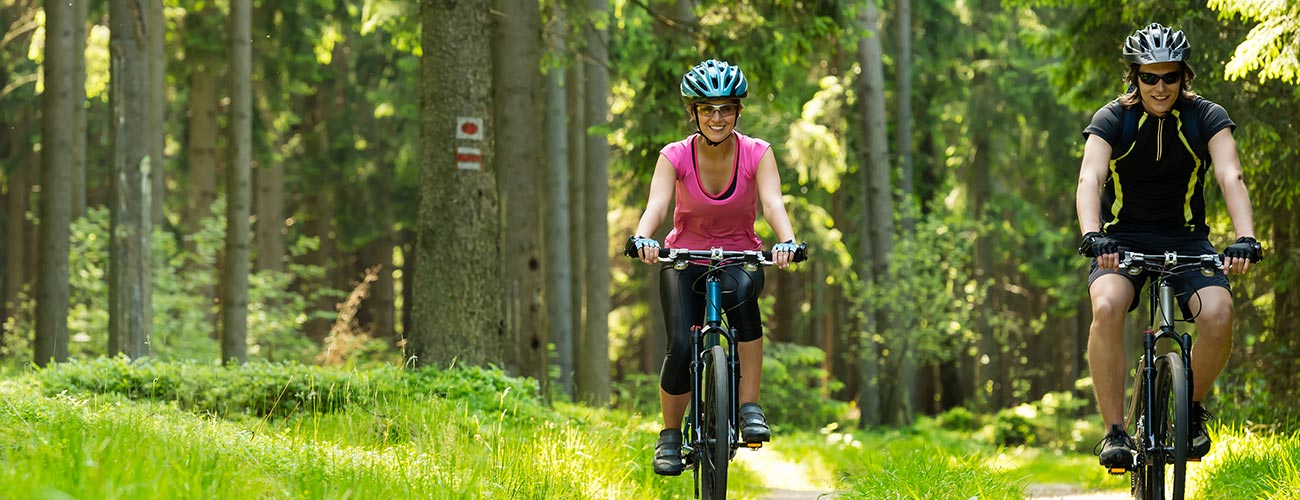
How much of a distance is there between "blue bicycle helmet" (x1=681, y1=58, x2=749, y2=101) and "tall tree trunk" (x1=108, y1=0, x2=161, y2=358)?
32.6 feet

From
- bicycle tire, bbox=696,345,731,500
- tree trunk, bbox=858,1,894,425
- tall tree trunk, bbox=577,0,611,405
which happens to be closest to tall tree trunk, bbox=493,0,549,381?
tall tree trunk, bbox=577,0,611,405

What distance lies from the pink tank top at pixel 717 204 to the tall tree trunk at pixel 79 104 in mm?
11507

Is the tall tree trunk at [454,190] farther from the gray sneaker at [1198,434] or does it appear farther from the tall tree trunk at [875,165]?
the tall tree trunk at [875,165]

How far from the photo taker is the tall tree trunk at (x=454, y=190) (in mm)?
10203

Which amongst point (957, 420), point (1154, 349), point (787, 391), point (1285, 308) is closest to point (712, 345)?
point (1154, 349)

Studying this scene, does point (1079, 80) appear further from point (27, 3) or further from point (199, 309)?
point (27, 3)

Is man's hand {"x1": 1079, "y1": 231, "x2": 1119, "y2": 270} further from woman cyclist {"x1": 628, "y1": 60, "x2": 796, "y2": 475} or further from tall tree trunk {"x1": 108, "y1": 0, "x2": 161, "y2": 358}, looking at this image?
tall tree trunk {"x1": 108, "y1": 0, "x2": 161, "y2": 358}

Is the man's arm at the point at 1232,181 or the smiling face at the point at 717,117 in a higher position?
the smiling face at the point at 717,117

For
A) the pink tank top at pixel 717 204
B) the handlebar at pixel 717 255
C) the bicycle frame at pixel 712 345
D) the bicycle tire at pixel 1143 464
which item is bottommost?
the bicycle tire at pixel 1143 464

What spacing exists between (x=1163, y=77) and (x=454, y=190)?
→ 562 centimetres

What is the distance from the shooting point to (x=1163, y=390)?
6078mm

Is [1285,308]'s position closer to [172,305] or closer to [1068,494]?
[1068,494]

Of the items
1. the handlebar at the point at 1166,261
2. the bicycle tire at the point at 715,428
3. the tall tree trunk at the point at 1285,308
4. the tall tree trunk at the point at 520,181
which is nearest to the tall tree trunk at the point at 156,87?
the tall tree trunk at the point at 520,181

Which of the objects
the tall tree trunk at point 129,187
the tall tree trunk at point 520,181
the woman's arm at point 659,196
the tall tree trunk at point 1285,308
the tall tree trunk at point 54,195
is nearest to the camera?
the woman's arm at point 659,196
